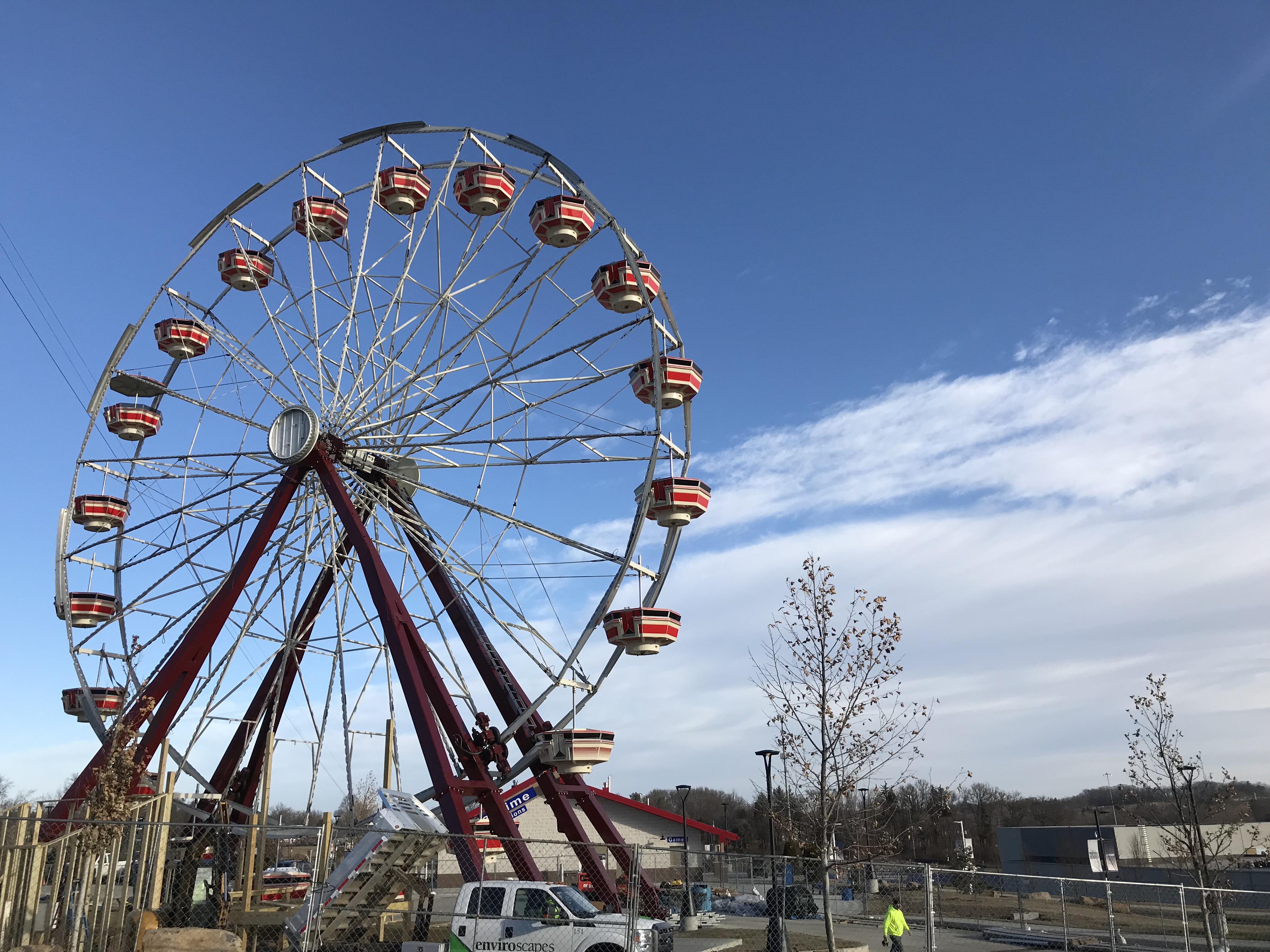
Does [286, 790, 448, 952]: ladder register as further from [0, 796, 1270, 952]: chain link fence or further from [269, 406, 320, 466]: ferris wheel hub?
[269, 406, 320, 466]: ferris wheel hub

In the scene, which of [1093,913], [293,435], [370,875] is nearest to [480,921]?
[370,875]

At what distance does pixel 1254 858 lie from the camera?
5259 centimetres

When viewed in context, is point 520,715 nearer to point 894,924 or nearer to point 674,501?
point 674,501

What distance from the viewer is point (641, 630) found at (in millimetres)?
19922

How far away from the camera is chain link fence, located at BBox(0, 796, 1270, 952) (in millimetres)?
12727

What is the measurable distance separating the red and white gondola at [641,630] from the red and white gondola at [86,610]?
12.7 metres

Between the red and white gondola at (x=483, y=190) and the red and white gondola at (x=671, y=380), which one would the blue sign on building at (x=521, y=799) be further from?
the red and white gondola at (x=483, y=190)

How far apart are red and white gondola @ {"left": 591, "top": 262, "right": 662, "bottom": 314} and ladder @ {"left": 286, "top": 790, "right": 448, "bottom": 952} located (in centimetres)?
1144

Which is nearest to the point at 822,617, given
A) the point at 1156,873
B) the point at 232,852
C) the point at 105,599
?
the point at 232,852

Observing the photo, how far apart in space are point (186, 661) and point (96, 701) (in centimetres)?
453

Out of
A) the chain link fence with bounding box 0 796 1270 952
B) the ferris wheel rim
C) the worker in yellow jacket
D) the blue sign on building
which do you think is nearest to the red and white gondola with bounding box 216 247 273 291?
the ferris wheel rim

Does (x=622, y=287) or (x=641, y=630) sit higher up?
(x=622, y=287)

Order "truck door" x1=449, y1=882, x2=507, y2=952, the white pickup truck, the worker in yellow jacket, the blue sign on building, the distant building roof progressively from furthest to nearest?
the distant building roof
the blue sign on building
the worker in yellow jacket
"truck door" x1=449, y1=882, x2=507, y2=952
the white pickup truck

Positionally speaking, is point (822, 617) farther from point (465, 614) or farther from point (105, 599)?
point (105, 599)
